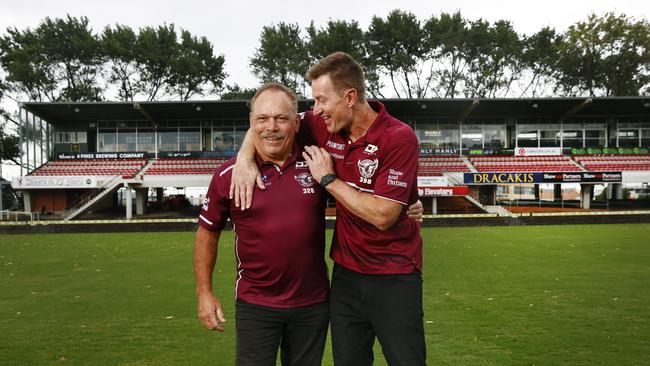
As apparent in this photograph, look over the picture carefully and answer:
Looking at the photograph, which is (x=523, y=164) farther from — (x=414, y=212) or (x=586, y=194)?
(x=414, y=212)

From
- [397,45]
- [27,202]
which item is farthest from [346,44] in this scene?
[27,202]

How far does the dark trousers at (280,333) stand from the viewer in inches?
111

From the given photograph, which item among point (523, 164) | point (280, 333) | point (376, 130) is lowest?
point (280, 333)

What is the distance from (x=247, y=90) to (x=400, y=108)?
1869 centimetres

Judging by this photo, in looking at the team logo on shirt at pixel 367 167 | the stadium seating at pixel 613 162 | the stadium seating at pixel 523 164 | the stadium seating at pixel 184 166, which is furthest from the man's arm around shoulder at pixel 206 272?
the stadium seating at pixel 613 162

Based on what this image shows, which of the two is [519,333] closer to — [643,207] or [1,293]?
[1,293]

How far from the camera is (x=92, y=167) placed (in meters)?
37.1

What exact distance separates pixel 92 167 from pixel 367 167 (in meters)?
39.1

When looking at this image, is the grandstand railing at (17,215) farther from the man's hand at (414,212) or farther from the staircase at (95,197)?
the man's hand at (414,212)

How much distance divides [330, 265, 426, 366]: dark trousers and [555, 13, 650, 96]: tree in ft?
168

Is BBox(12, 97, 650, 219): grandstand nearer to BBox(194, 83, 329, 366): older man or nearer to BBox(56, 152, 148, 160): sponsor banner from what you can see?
BBox(56, 152, 148, 160): sponsor banner

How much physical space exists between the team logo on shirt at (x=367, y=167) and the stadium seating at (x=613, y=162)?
38359 mm

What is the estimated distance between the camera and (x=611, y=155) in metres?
39.0

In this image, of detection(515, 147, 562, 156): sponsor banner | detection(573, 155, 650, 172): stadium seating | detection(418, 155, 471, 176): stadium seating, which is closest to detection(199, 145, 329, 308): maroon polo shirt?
detection(418, 155, 471, 176): stadium seating
